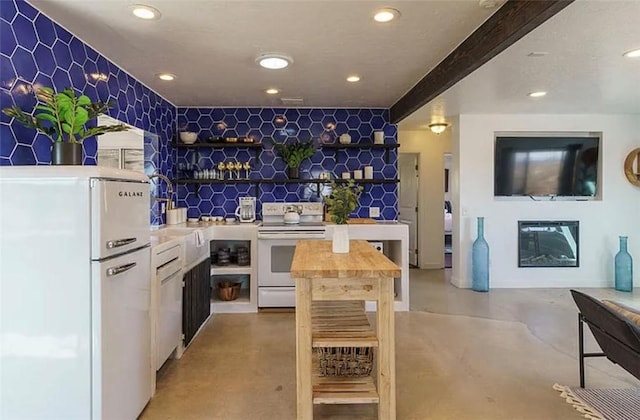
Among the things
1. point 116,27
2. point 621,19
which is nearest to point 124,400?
point 116,27

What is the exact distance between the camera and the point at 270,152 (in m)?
5.01

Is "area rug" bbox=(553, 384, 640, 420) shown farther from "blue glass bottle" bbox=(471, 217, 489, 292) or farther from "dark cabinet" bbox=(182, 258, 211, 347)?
"dark cabinet" bbox=(182, 258, 211, 347)

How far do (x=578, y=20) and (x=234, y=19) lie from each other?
2090 mm

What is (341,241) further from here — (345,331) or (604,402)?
(604,402)

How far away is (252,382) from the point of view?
8.77ft

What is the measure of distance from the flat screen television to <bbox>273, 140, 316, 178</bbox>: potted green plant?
8.46 feet

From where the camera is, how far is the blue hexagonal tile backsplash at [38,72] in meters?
2.11

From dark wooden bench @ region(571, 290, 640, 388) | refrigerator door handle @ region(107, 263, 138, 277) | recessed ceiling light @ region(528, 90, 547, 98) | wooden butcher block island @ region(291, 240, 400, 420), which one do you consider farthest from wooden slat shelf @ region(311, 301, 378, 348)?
recessed ceiling light @ region(528, 90, 547, 98)

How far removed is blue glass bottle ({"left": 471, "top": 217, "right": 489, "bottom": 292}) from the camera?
5102 millimetres

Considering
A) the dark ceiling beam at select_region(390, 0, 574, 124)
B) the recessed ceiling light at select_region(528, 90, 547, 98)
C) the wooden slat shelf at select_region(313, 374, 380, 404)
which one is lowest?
the wooden slat shelf at select_region(313, 374, 380, 404)

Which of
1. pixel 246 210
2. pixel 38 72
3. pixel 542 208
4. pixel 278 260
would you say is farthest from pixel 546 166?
pixel 38 72

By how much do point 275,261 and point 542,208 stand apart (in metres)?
3.72

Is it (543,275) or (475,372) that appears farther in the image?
(543,275)

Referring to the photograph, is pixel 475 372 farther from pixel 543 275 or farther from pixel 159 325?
pixel 543 275
